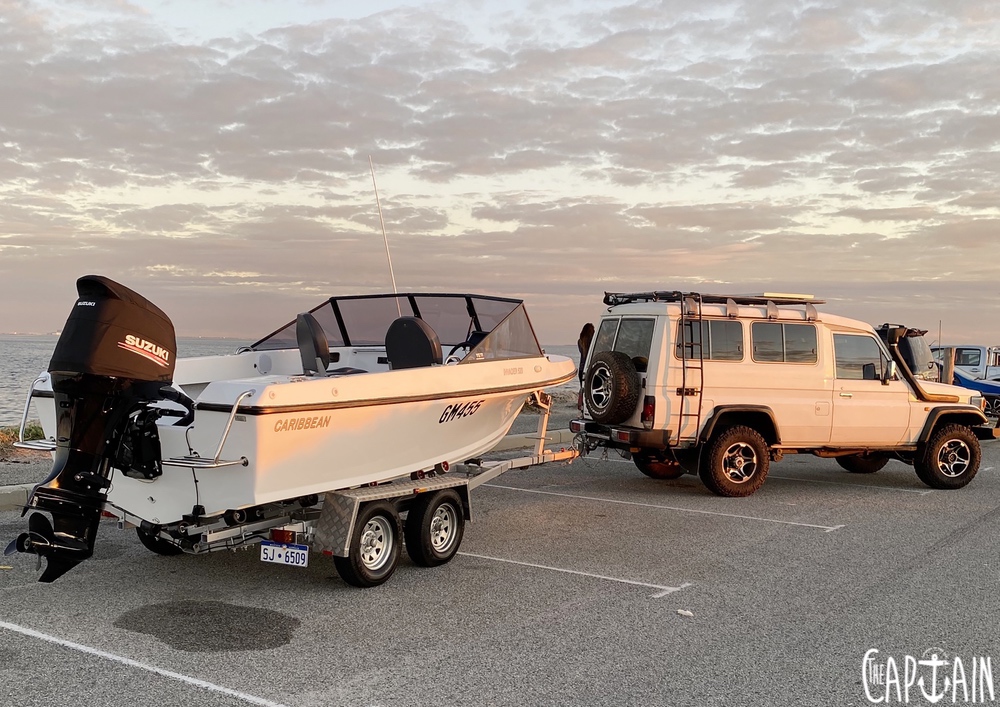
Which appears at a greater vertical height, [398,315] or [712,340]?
[398,315]

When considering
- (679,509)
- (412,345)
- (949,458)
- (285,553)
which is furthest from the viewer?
(949,458)

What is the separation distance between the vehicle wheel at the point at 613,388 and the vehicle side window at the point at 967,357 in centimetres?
1212

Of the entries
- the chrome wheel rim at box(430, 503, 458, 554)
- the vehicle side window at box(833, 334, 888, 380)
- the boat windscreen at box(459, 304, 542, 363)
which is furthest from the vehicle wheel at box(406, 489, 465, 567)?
the vehicle side window at box(833, 334, 888, 380)

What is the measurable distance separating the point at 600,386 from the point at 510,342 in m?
2.72

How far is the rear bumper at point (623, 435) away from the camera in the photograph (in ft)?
35.1

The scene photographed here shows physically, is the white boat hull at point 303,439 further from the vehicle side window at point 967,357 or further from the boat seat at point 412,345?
the vehicle side window at point 967,357

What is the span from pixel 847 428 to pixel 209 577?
7.72 m

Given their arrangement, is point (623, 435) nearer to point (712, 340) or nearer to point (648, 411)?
point (648, 411)

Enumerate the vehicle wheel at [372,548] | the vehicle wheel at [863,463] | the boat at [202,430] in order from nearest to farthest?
the boat at [202,430]
the vehicle wheel at [372,548]
the vehicle wheel at [863,463]

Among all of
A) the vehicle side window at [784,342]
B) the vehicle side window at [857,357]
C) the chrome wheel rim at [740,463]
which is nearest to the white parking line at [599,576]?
the chrome wheel rim at [740,463]

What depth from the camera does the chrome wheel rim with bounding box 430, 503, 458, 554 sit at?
7688 mm

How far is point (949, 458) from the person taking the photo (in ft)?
40.0

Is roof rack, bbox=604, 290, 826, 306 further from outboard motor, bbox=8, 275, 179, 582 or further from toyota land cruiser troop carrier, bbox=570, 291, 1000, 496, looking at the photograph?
outboard motor, bbox=8, 275, 179, 582

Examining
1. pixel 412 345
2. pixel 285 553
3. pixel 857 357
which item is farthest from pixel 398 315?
pixel 857 357
